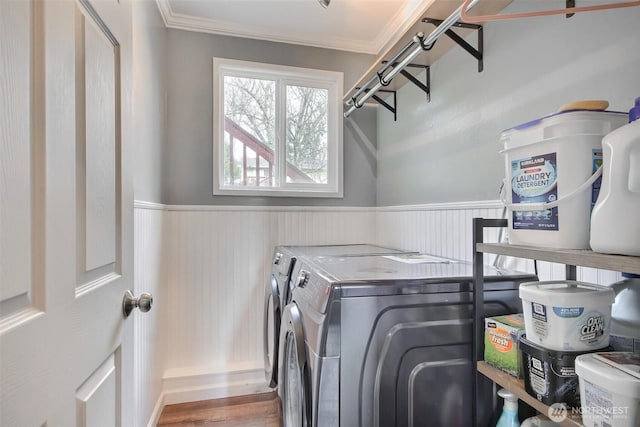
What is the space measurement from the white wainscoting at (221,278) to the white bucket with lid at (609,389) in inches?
48.3

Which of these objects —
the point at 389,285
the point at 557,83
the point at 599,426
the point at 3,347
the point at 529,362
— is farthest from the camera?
the point at 557,83

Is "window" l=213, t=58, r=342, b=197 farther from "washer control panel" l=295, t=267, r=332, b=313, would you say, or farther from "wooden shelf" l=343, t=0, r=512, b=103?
"washer control panel" l=295, t=267, r=332, b=313

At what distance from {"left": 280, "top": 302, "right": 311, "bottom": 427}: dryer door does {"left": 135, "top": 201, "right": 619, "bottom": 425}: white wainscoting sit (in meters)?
0.86

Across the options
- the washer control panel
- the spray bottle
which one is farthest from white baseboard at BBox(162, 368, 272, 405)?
the spray bottle

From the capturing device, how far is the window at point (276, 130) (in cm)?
238

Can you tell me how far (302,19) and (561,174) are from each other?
202 cm

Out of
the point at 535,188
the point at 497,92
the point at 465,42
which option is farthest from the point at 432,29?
the point at 535,188

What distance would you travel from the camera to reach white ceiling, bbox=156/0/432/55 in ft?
6.70

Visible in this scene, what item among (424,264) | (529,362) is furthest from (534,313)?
(424,264)

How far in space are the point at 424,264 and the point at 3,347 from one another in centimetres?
132

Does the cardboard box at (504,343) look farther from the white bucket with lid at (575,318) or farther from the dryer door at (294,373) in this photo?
the dryer door at (294,373)

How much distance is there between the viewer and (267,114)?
2.51 m

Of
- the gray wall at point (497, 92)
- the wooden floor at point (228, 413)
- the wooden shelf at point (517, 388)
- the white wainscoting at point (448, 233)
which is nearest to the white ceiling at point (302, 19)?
the gray wall at point (497, 92)

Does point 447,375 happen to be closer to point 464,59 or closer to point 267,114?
point 464,59
